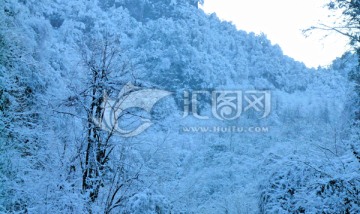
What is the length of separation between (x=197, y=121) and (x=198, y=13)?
56.7 metres

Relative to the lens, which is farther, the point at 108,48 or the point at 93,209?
the point at 108,48

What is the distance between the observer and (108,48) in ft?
23.3

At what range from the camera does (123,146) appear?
6.80m

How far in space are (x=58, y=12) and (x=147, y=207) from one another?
83242mm

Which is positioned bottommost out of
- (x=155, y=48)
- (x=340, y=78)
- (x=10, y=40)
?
(x=10, y=40)

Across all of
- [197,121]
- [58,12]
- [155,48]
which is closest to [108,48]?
[197,121]

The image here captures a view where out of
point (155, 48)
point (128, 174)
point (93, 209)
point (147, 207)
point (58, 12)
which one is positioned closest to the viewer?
point (93, 209)

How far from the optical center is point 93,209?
5734 mm

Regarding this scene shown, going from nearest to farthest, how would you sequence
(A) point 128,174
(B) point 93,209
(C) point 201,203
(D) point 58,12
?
(B) point 93,209 → (A) point 128,174 → (C) point 201,203 → (D) point 58,12

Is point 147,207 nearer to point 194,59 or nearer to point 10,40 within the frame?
point 10,40

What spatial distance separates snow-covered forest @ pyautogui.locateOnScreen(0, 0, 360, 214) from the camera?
548 centimetres

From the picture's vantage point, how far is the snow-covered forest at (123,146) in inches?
216

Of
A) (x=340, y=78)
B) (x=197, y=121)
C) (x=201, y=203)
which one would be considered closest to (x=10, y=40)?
(x=201, y=203)

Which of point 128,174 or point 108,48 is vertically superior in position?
point 108,48
